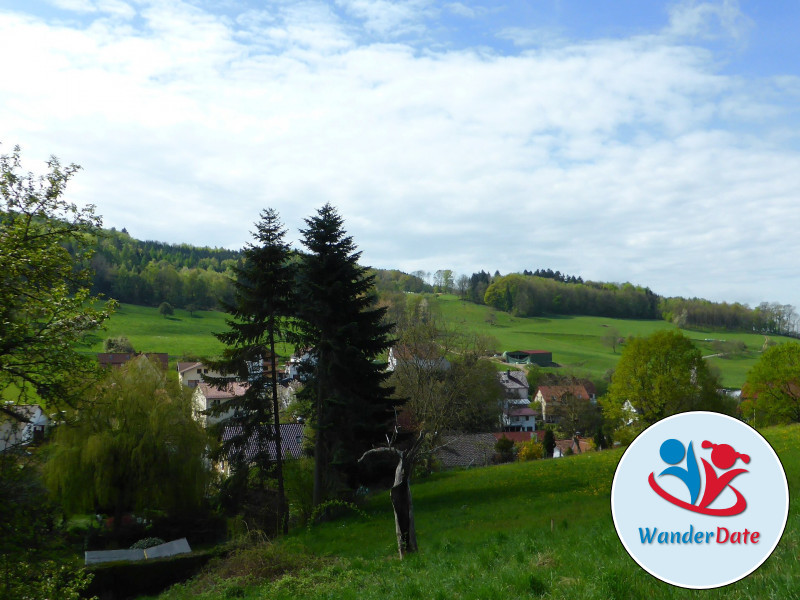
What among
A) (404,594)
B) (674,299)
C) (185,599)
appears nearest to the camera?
(404,594)

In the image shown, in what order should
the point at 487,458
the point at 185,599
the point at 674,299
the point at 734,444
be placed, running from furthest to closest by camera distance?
1. the point at 674,299
2. the point at 487,458
3. the point at 185,599
4. the point at 734,444

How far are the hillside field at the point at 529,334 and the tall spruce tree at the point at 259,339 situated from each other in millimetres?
61290

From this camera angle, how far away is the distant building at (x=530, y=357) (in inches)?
4053

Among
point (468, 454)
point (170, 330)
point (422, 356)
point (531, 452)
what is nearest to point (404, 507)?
point (422, 356)

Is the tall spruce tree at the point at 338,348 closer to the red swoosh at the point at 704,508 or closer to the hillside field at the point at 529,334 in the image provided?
the red swoosh at the point at 704,508

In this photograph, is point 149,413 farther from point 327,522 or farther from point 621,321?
point 621,321

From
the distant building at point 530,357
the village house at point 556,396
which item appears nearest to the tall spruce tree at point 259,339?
the village house at point 556,396

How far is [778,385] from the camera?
44594mm

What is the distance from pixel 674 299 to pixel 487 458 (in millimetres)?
129801

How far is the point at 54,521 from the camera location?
11.0 m

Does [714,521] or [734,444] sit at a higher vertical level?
[734,444]

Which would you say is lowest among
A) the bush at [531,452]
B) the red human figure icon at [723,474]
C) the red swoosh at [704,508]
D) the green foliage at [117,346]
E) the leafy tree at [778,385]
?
the bush at [531,452]

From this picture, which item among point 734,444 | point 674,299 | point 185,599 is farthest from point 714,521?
point 674,299

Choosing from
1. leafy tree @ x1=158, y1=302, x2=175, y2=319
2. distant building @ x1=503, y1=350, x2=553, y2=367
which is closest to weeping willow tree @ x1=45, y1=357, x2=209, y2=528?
distant building @ x1=503, y1=350, x2=553, y2=367
